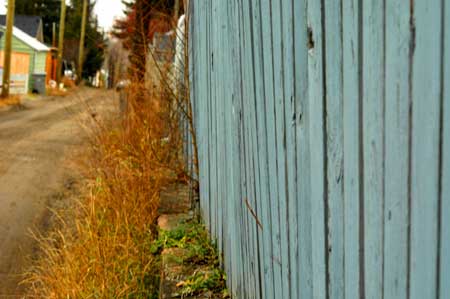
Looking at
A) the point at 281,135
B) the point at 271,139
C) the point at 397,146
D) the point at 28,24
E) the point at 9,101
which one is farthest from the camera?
the point at 28,24

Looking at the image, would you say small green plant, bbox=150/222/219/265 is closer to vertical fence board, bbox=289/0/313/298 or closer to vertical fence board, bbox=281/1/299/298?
vertical fence board, bbox=281/1/299/298

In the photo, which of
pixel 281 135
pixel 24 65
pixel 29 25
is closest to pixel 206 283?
pixel 281 135

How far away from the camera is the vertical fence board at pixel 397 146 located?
1041 millimetres

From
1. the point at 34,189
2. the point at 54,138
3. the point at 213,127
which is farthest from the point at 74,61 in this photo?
the point at 213,127

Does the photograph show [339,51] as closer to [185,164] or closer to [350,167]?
[350,167]

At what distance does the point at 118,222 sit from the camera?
4.27 m

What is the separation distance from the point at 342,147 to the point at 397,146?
11.2 inches

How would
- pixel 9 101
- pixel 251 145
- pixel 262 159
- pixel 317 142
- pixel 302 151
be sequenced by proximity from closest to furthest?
pixel 317 142
pixel 302 151
pixel 262 159
pixel 251 145
pixel 9 101

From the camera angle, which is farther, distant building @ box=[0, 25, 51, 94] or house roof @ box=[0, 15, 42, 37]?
house roof @ box=[0, 15, 42, 37]

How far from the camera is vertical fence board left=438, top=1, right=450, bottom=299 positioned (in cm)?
91

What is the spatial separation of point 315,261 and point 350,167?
37 centimetres

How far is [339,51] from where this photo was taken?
1.36 m

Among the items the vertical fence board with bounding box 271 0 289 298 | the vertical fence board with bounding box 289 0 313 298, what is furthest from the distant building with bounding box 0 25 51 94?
the vertical fence board with bounding box 289 0 313 298

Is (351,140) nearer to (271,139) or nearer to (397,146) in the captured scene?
(397,146)
